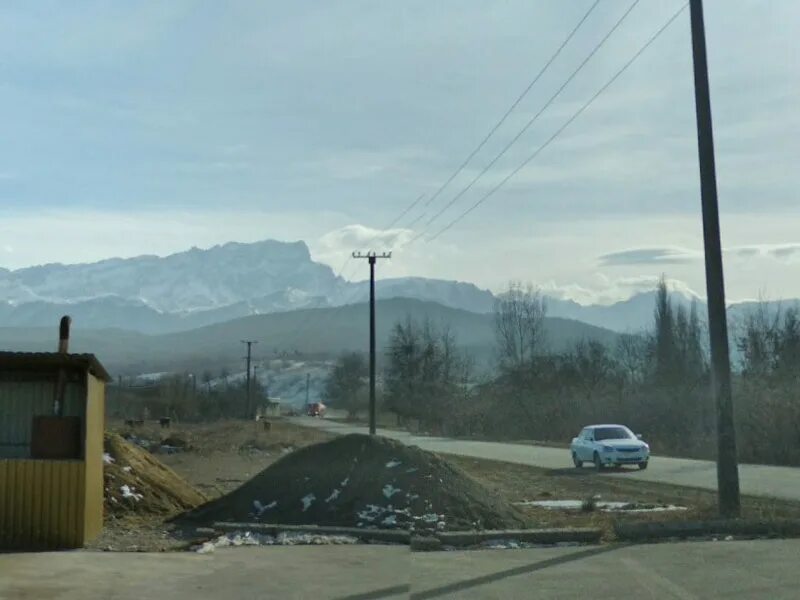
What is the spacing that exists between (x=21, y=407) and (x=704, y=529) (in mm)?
10950

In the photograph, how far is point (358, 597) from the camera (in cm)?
1109

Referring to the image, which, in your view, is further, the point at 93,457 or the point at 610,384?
the point at 610,384

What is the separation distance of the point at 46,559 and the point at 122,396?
333ft

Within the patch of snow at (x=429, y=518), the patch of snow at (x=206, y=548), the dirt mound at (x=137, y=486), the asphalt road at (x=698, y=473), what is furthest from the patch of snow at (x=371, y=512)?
the asphalt road at (x=698, y=473)

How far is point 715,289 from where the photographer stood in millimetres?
16969

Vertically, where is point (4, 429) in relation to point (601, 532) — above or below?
above

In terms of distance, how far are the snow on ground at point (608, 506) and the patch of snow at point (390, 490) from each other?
4.16m

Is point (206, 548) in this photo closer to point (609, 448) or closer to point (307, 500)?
point (307, 500)

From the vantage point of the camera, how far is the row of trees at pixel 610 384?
47.7 meters

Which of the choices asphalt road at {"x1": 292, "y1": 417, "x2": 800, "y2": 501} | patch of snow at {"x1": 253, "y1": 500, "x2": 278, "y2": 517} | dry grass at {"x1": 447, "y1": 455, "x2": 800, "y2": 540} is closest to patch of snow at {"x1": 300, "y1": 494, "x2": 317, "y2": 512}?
patch of snow at {"x1": 253, "y1": 500, "x2": 278, "y2": 517}

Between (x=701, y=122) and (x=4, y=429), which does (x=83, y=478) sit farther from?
(x=701, y=122)

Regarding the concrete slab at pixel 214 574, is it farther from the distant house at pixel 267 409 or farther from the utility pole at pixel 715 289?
the distant house at pixel 267 409

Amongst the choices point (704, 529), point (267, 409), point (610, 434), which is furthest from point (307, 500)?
point (267, 409)

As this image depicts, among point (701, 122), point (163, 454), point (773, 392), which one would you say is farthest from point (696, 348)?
point (701, 122)
